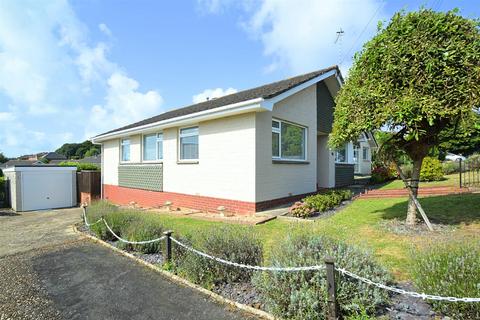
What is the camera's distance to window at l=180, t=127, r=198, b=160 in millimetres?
11227

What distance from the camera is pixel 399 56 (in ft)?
18.0

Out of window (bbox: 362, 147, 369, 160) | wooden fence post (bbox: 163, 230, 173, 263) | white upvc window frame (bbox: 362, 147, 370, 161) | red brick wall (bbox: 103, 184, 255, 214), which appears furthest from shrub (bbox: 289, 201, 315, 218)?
window (bbox: 362, 147, 369, 160)

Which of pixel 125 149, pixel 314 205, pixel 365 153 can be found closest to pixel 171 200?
pixel 125 149

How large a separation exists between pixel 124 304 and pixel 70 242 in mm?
4803

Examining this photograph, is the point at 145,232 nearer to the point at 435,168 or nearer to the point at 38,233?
the point at 38,233

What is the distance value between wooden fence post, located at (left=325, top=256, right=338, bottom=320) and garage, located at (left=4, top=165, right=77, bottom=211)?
2047 centimetres

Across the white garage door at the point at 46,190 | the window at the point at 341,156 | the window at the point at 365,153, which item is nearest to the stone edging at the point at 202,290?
the window at the point at 341,156

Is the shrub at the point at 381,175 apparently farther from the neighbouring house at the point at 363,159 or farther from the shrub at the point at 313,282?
the shrub at the point at 313,282

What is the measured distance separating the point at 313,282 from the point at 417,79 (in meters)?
4.62

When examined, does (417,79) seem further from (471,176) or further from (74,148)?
(74,148)

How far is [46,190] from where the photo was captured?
17.9 meters

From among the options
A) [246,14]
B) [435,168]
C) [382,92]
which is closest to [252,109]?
[382,92]

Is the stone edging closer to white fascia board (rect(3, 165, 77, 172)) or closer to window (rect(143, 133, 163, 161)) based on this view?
window (rect(143, 133, 163, 161))

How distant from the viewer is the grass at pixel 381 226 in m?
4.29
